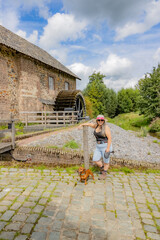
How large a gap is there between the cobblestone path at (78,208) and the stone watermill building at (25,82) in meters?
7.05

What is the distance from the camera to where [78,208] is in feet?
9.27

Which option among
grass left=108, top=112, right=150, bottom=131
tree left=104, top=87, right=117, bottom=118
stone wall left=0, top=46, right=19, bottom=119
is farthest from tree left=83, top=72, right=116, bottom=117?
stone wall left=0, top=46, right=19, bottom=119

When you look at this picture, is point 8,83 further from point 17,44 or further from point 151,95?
point 151,95

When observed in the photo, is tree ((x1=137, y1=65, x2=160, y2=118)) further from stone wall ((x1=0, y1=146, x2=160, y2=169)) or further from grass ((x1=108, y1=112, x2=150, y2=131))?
stone wall ((x1=0, y1=146, x2=160, y2=169))

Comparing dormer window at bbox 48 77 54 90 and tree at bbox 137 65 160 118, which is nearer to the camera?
dormer window at bbox 48 77 54 90

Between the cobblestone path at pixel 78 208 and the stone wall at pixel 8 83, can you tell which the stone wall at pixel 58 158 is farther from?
the stone wall at pixel 8 83

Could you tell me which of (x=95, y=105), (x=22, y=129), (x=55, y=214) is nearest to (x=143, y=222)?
(x=55, y=214)

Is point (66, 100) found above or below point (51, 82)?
below

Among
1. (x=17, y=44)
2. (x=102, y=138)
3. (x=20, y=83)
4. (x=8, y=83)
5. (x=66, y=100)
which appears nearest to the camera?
(x=102, y=138)

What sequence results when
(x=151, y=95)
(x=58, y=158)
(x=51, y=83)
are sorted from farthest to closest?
(x=151, y=95) < (x=51, y=83) < (x=58, y=158)

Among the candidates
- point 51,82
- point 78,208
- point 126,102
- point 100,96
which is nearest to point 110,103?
point 100,96

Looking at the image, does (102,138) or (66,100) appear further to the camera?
(66,100)

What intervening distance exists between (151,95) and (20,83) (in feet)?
42.4

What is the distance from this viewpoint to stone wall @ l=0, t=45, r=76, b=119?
9.71 meters
